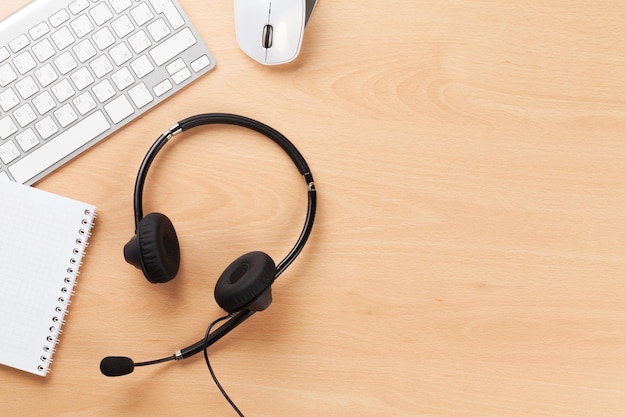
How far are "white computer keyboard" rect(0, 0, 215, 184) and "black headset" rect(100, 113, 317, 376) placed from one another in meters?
0.08

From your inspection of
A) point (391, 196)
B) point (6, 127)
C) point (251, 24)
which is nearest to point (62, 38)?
point (6, 127)

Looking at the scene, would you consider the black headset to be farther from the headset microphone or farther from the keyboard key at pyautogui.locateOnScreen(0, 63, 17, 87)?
the keyboard key at pyautogui.locateOnScreen(0, 63, 17, 87)

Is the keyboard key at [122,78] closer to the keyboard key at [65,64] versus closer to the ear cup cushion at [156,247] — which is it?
the keyboard key at [65,64]

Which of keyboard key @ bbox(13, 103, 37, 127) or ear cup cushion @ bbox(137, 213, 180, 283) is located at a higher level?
keyboard key @ bbox(13, 103, 37, 127)

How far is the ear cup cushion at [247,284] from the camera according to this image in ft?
2.34

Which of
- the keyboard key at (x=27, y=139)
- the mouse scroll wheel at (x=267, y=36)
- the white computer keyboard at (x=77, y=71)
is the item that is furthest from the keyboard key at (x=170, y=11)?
the keyboard key at (x=27, y=139)

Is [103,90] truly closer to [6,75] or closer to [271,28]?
[6,75]

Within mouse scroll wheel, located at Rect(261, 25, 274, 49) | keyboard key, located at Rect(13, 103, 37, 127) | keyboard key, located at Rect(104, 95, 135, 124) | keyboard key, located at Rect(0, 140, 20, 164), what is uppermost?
mouse scroll wheel, located at Rect(261, 25, 274, 49)

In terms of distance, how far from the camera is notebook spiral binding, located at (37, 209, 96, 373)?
793mm

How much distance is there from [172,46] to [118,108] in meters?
0.10

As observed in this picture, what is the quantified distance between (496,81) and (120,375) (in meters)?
0.60

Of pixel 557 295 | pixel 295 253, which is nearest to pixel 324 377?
pixel 295 253

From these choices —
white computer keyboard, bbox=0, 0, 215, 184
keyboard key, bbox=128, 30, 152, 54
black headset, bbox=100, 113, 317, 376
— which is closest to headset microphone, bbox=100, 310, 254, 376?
black headset, bbox=100, 113, 317, 376

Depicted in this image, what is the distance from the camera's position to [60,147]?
795 millimetres
